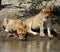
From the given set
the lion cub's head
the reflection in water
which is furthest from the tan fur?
the reflection in water

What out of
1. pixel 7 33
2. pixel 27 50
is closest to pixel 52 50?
pixel 27 50

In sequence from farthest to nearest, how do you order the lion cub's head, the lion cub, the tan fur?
the tan fur < the lion cub's head < the lion cub

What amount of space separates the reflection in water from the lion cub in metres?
0.49

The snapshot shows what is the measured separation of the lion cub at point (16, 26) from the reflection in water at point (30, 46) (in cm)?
49

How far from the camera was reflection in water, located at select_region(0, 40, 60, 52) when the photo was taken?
12.2 meters

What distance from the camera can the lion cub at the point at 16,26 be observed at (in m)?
13.9

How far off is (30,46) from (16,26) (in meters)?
1.70

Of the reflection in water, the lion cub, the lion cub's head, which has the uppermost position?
the lion cub's head

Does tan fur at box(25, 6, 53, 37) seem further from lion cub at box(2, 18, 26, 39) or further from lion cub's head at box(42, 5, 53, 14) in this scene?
lion cub at box(2, 18, 26, 39)

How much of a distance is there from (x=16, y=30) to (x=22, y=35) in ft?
1.73

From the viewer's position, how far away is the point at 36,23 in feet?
48.7

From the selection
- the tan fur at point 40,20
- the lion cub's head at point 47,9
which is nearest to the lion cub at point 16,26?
the tan fur at point 40,20

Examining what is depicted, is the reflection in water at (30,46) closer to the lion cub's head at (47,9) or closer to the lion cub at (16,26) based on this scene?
the lion cub at (16,26)

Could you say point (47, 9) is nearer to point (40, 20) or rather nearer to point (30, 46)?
point (40, 20)
